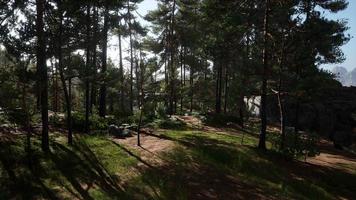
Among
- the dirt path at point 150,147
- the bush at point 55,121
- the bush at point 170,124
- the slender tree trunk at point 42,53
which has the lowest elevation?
the dirt path at point 150,147

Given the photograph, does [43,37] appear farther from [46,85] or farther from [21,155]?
[21,155]

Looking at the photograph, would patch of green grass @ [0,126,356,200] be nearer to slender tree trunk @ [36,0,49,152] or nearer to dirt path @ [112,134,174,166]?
dirt path @ [112,134,174,166]

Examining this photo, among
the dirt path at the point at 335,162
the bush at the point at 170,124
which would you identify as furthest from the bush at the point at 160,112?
the dirt path at the point at 335,162

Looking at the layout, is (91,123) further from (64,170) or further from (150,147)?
(64,170)

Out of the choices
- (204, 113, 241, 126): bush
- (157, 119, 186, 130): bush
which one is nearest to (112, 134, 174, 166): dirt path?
(157, 119, 186, 130): bush

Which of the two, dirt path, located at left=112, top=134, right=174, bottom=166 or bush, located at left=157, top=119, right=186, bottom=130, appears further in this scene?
bush, located at left=157, top=119, right=186, bottom=130

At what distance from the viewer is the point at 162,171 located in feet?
56.7

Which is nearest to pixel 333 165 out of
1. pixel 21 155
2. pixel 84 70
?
pixel 84 70

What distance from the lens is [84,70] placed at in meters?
20.2

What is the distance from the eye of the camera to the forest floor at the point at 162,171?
1490cm

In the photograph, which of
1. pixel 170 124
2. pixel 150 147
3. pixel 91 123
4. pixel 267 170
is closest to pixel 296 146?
pixel 267 170

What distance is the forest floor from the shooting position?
14896 millimetres

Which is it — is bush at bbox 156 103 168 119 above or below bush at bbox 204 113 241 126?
above

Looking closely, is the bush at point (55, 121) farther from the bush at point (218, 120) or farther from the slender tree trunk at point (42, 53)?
the bush at point (218, 120)
